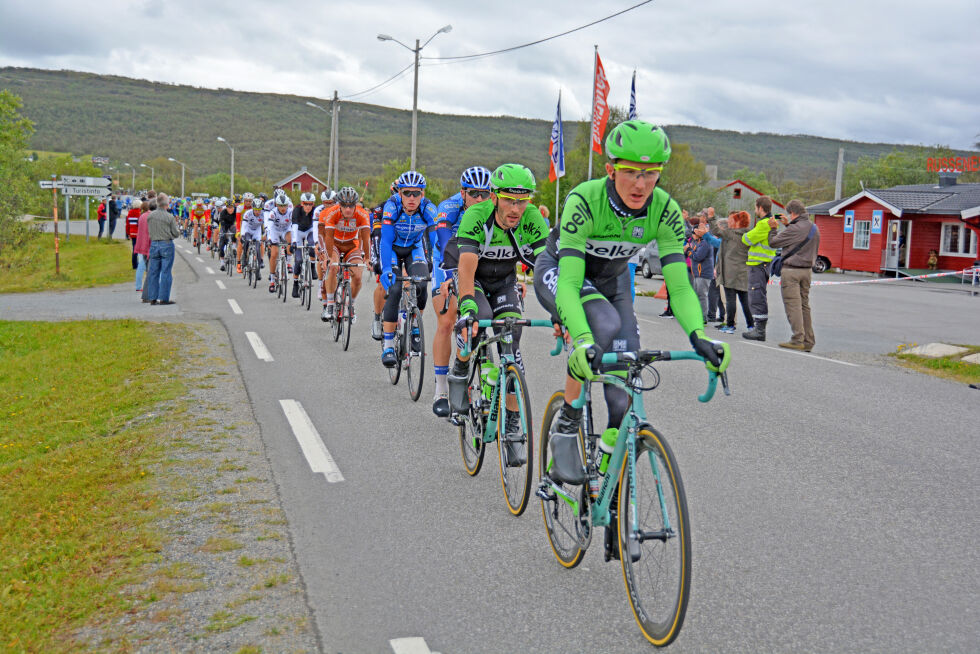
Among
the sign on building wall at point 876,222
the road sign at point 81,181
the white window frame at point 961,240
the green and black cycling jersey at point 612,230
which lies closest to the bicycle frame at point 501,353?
the green and black cycling jersey at point 612,230

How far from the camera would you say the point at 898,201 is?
4084 centimetres

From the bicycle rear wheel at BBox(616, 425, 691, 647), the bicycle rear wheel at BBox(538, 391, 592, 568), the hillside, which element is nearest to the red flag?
the bicycle rear wheel at BBox(538, 391, 592, 568)

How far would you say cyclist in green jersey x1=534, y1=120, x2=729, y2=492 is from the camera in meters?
4.05

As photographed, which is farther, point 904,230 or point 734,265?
point 904,230

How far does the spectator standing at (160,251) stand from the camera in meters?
16.7

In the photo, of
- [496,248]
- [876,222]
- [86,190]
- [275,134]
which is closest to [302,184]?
[275,134]

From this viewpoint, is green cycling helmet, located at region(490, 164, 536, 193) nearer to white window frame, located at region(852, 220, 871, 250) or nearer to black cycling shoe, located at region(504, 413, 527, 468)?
black cycling shoe, located at region(504, 413, 527, 468)

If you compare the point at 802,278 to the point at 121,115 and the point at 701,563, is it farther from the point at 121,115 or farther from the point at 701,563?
the point at 121,115

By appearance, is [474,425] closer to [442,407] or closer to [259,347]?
[442,407]

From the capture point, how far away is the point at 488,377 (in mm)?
5539

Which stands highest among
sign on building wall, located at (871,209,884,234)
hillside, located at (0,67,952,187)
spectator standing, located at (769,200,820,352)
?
hillside, located at (0,67,952,187)

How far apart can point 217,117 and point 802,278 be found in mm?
169769

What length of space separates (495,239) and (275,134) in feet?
545

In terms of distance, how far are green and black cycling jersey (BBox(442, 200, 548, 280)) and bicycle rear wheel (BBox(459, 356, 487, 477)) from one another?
2.73ft
